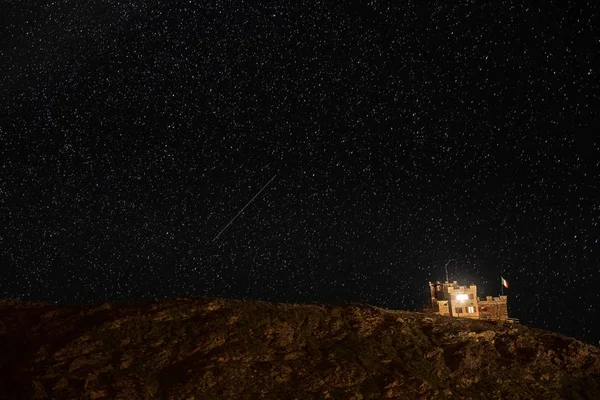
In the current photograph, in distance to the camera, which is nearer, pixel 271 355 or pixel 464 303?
pixel 271 355

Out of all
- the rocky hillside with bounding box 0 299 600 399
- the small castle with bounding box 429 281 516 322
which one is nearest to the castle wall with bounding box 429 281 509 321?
the small castle with bounding box 429 281 516 322

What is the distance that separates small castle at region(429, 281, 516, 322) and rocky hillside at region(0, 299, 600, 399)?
23.9 metres

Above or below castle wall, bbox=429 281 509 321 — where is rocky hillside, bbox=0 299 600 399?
below

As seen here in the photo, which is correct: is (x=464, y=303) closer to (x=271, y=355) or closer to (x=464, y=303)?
(x=464, y=303)

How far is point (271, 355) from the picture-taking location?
31.1 m

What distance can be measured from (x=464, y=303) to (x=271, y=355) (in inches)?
1455

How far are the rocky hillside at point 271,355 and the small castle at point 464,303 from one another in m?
23.9

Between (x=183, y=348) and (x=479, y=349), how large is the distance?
1739cm

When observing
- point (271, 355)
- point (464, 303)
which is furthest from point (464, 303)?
point (271, 355)

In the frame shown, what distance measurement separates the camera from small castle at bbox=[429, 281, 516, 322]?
203ft

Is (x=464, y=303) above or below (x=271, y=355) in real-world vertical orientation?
above

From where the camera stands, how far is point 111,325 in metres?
33.0

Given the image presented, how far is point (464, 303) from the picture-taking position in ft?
204

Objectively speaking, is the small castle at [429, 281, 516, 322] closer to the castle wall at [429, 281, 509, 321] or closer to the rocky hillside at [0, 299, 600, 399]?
the castle wall at [429, 281, 509, 321]
